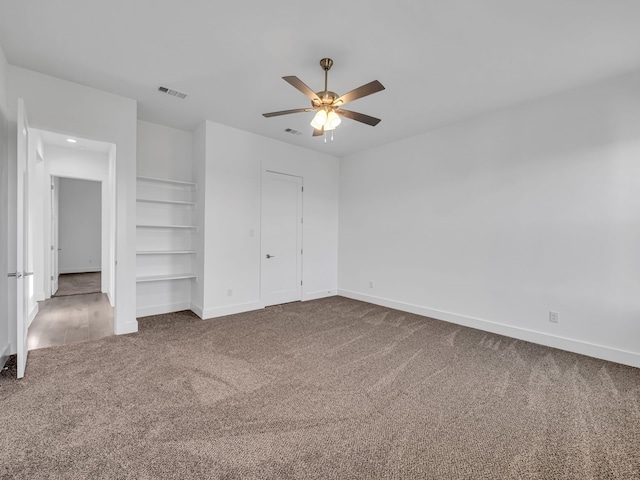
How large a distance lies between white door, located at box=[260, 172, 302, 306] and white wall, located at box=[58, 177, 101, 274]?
273 inches

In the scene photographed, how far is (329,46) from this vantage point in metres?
2.62

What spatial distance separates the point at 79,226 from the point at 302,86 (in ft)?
30.9

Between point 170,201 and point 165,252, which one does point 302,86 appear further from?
point 165,252

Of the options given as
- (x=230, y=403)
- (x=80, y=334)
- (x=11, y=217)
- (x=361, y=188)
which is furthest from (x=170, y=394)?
(x=361, y=188)

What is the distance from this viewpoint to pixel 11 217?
303 cm

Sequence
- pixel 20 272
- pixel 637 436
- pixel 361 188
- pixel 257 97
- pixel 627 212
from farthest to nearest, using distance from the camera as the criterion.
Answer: pixel 361 188
pixel 257 97
pixel 627 212
pixel 20 272
pixel 637 436

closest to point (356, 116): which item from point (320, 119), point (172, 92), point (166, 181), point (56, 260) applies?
point (320, 119)

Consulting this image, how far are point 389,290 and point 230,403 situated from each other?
358 cm

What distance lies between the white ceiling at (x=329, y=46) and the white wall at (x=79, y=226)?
693cm

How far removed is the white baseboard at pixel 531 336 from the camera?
304cm

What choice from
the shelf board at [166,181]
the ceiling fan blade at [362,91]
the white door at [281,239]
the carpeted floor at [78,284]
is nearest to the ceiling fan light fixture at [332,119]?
the ceiling fan blade at [362,91]

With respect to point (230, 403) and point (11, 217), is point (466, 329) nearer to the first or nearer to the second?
point (230, 403)

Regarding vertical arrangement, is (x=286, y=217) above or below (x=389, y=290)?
above

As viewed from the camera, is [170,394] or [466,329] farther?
[466,329]
